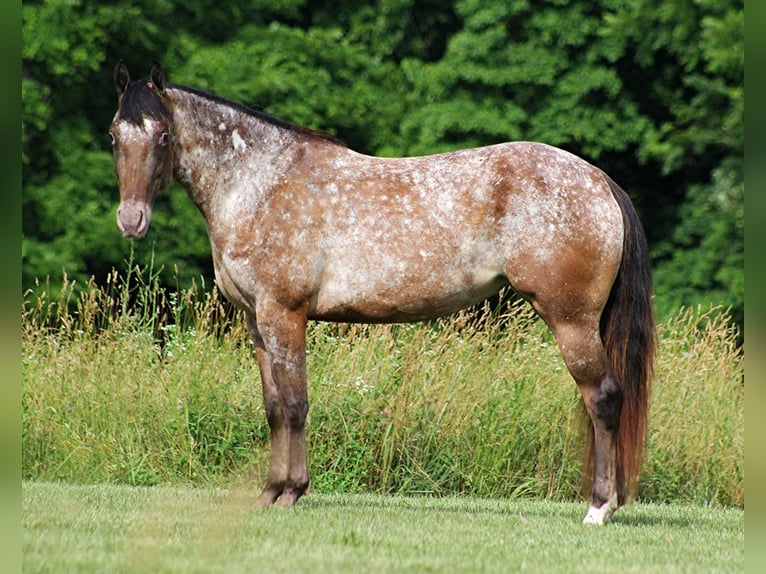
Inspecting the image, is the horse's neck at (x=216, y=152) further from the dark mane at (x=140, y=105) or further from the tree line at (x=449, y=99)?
the tree line at (x=449, y=99)

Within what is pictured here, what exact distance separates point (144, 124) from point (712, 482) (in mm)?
5083

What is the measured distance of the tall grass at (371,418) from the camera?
8.21 meters

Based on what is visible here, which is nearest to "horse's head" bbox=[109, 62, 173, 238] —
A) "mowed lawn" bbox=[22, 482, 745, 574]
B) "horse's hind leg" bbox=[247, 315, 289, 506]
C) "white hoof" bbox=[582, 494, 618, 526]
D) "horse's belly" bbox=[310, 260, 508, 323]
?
"horse's hind leg" bbox=[247, 315, 289, 506]

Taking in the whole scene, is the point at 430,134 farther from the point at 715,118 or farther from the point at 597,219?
the point at 597,219

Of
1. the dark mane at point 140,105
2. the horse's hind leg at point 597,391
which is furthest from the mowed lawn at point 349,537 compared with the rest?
the dark mane at point 140,105

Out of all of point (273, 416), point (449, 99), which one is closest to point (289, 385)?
point (273, 416)

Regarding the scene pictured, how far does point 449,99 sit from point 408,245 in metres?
13.1

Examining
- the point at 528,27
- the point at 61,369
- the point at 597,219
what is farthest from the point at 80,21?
the point at 597,219

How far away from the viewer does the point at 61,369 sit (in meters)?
8.80

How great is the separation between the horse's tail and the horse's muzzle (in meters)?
2.66

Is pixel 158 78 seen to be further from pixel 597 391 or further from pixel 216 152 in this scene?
pixel 597 391

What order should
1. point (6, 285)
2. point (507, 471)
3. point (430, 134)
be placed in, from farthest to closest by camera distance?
1. point (430, 134)
2. point (507, 471)
3. point (6, 285)

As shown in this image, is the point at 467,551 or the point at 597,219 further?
the point at 597,219

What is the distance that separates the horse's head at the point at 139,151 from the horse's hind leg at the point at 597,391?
7.83ft
